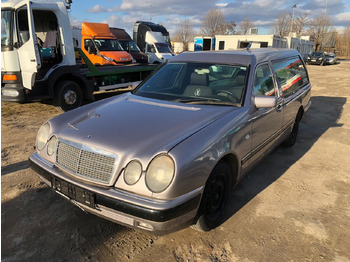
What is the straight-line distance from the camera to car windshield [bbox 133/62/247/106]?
10.4ft

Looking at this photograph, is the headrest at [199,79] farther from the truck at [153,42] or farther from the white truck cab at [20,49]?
the truck at [153,42]

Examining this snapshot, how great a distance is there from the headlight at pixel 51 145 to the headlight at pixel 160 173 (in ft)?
3.64

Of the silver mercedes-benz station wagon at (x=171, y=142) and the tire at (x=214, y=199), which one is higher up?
the silver mercedes-benz station wagon at (x=171, y=142)

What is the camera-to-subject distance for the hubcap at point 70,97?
761 centimetres

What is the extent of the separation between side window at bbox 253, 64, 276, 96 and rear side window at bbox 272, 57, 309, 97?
0.30 m

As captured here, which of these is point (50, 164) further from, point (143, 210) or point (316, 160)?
point (316, 160)

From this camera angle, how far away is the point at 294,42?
123 ft

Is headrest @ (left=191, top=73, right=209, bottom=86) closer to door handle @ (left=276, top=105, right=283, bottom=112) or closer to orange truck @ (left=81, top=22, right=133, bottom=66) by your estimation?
door handle @ (left=276, top=105, right=283, bottom=112)

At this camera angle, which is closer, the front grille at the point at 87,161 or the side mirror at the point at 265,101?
the front grille at the point at 87,161

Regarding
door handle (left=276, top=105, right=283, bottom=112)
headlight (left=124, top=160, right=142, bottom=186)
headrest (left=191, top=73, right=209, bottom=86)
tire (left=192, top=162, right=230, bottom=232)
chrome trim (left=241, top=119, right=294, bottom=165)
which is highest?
headrest (left=191, top=73, right=209, bottom=86)

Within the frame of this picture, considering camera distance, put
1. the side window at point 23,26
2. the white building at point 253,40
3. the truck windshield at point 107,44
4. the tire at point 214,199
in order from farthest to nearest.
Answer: the white building at point 253,40 < the truck windshield at point 107,44 < the side window at point 23,26 < the tire at point 214,199

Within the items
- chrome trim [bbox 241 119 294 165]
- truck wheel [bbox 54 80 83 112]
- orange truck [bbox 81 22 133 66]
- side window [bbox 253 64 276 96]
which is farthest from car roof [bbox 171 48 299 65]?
orange truck [bbox 81 22 133 66]

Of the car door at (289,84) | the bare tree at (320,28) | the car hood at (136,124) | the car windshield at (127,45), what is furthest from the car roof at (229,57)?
the bare tree at (320,28)

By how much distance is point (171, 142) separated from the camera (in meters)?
2.20
